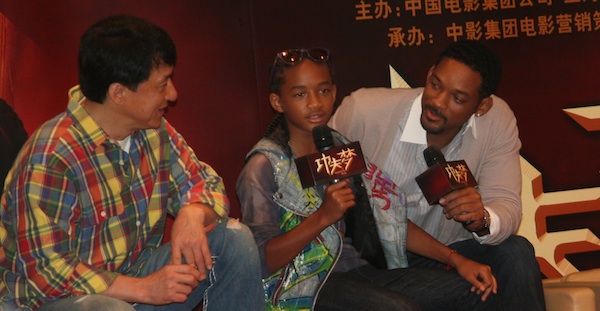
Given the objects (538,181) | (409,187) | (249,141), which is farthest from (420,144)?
(538,181)

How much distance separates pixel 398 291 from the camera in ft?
9.84

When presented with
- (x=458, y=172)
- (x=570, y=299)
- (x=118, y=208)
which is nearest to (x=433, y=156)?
(x=458, y=172)

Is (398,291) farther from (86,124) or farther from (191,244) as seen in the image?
(86,124)

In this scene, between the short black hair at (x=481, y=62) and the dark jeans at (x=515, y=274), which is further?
the short black hair at (x=481, y=62)

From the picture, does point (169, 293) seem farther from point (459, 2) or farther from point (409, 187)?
point (459, 2)

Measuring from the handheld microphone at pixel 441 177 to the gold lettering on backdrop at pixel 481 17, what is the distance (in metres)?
1.32

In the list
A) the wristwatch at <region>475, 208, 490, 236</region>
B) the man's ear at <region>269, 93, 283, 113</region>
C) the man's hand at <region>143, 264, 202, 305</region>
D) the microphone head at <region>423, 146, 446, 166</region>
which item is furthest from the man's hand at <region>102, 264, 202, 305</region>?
the wristwatch at <region>475, 208, 490, 236</region>

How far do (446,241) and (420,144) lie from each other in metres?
0.40

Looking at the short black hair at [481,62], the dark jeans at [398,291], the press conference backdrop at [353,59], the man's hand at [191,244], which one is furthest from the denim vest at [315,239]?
the press conference backdrop at [353,59]

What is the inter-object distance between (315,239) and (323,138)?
361 mm

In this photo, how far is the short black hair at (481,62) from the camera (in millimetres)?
3549

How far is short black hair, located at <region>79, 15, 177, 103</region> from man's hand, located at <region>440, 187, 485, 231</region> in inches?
44.9

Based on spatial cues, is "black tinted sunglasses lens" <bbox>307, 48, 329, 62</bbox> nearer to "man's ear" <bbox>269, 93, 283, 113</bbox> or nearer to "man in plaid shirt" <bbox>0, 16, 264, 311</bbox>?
"man's ear" <bbox>269, 93, 283, 113</bbox>

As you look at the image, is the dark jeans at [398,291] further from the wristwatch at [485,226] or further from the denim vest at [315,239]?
the wristwatch at [485,226]
